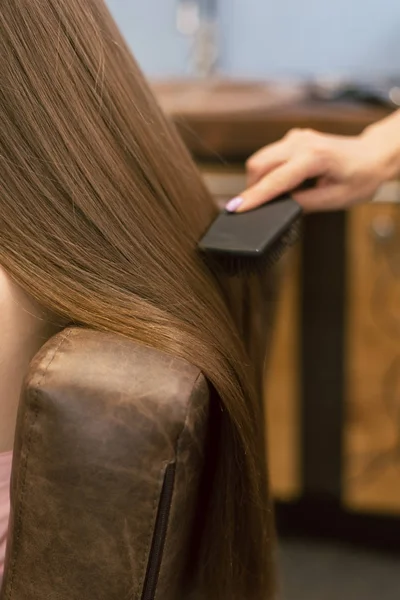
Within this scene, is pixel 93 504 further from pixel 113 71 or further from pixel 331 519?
pixel 331 519

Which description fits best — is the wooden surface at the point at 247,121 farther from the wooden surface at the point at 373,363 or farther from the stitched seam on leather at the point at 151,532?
the stitched seam on leather at the point at 151,532

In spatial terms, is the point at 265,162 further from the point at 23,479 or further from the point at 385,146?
the point at 23,479

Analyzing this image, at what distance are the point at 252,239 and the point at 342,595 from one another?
1368 mm

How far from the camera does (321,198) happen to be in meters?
1.11

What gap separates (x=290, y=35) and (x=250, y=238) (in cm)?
156

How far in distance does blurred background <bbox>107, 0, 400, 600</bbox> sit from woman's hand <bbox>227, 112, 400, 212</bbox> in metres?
0.49

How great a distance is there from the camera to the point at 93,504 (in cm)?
59

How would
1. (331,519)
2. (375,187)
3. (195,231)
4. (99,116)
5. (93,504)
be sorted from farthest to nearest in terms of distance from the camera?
(331,519) → (375,187) → (195,231) → (99,116) → (93,504)

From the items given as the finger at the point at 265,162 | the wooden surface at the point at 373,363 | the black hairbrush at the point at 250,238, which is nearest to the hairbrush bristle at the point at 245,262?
the black hairbrush at the point at 250,238

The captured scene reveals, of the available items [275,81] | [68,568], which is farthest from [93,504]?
[275,81]

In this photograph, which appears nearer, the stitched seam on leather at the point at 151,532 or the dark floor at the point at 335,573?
the stitched seam on leather at the point at 151,532

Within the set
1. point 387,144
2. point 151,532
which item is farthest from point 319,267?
point 151,532

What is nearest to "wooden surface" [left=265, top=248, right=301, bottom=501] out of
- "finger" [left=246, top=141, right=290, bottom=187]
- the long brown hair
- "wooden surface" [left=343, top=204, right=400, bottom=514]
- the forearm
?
"wooden surface" [left=343, top=204, right=400, bottom=514]

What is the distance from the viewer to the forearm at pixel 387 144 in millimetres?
1197
